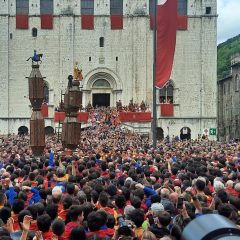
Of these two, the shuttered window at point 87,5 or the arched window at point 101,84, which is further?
the arched window at point 101,84

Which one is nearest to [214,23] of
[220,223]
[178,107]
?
[178,107]

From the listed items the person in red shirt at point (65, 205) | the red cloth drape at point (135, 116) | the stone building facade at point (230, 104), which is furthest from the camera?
the stone building facade at point (230, 104)

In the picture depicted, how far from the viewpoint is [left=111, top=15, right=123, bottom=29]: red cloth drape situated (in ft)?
184

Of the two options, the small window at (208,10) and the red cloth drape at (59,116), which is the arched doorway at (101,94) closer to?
the red cloth drape at (59,116)

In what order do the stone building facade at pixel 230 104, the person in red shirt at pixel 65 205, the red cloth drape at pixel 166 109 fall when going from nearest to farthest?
the person in red shirt at pixel 65 205 → the red cloth drape at pixel 166 109 → the stone building facade at pixel 230 104

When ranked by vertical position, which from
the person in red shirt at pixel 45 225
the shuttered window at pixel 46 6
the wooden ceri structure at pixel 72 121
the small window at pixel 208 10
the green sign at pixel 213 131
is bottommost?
the person in red shirt at pixel 45 225

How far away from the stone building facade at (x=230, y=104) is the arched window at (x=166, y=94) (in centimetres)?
865

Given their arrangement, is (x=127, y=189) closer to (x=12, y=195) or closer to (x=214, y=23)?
(x=12, y=195)

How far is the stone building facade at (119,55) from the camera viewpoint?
55906 mm

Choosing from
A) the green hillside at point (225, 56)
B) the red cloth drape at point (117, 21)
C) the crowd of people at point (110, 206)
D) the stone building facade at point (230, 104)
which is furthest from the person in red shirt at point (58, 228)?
the green hillside at point (225, 56)

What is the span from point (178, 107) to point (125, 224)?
49.5 m

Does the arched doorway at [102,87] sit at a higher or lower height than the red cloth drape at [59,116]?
higher

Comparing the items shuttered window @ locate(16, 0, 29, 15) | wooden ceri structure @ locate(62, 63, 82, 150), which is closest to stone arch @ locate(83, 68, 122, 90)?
shuttered window @ locate(16, 0, 29, 15)

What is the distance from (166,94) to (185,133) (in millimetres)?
4449
